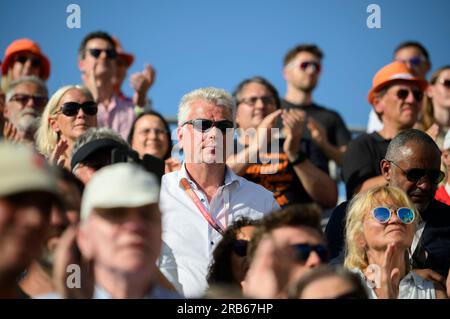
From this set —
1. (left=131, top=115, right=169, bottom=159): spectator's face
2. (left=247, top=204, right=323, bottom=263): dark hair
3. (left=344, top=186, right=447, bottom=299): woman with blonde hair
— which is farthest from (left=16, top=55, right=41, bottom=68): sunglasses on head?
(left=247, top=204, right=323, bottom=263): dark hair

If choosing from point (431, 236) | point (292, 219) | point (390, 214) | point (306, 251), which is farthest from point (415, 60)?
point (306, 251)

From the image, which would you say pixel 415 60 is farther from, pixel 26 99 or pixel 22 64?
pixel 26 99

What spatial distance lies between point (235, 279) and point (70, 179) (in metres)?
1.08

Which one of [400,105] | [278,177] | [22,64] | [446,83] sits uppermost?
[22,64]

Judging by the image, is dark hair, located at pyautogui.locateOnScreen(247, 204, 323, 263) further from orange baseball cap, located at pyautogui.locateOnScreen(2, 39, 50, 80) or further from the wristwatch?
orange baseball cap, located at pyautogui.locateOnScreen(2, 39, 50, 80)

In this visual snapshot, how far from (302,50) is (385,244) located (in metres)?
4.75

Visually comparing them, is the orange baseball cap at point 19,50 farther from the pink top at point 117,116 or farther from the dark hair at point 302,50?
the dark hair at point 302,50

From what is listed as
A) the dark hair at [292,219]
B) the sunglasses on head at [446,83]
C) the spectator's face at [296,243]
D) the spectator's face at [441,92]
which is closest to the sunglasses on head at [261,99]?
the spectator's face at [441,92]

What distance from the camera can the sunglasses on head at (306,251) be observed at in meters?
5.21

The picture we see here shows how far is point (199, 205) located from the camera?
7.14 meters

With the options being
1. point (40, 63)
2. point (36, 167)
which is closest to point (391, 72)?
point (40, 63)

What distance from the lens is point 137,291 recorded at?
477 cm

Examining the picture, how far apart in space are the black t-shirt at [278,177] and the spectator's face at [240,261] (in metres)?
2.58
